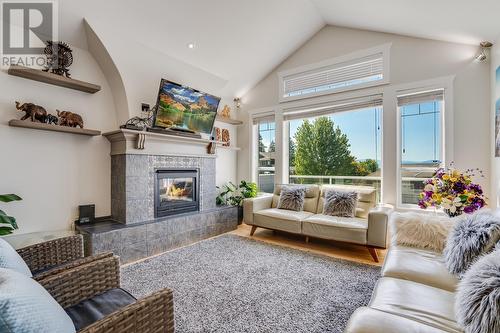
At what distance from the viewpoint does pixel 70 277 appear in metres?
1.29

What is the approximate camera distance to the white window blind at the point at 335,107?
3715 mm

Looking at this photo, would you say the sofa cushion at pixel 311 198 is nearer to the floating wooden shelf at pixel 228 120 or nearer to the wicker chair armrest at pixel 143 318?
the floating wooden shelf at pixel 228 120

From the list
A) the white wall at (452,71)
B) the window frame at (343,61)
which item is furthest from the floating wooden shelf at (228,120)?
the white wall at (452,71)

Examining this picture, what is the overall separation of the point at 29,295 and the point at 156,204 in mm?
2754

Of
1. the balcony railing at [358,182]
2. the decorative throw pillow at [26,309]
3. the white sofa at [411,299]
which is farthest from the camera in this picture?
the balcony railing at [358,182]

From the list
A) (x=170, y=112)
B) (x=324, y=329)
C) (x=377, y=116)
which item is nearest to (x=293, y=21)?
(x=377, y=116)

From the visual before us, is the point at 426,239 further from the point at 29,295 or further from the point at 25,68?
the point at 25,68

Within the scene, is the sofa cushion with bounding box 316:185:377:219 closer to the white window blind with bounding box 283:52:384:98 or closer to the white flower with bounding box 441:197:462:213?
the white flower with bounding box 441:197:462:213

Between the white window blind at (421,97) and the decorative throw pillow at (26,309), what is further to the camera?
the white window blind at (421,97)

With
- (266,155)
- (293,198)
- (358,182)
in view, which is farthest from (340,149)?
(293,198)

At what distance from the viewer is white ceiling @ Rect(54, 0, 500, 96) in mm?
2635

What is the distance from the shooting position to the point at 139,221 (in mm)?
3186

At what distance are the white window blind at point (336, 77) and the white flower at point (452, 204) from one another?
2101 millimetres

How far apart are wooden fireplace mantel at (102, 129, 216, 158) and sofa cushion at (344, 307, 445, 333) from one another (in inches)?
118
